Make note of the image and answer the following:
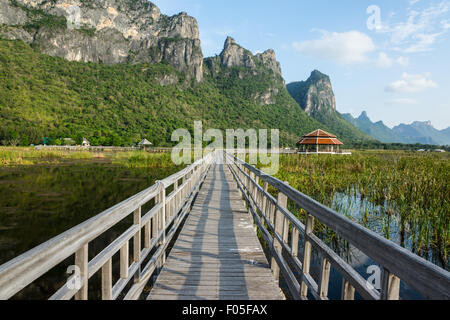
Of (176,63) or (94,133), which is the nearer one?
(94,133)

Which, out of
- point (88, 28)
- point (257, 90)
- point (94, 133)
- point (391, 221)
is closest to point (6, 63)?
point (94, 133)

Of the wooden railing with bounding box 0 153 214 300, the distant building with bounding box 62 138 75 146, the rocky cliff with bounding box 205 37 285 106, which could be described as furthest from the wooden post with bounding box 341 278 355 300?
the rocky cliff with bounding box 205 37 285 106

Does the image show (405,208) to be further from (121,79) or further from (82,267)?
(121,79)

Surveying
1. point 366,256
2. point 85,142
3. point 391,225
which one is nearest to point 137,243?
point 366,256

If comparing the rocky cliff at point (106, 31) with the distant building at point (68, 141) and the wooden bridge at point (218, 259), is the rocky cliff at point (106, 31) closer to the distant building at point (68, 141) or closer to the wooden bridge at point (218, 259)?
the distant building at point (68, 141)

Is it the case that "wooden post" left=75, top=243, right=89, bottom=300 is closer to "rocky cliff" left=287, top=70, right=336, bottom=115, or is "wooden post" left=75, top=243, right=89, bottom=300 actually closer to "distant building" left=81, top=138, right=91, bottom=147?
"distant building" left=81, top=138, right=91, bottom=147

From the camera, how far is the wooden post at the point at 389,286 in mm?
1205

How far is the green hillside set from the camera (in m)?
57.2

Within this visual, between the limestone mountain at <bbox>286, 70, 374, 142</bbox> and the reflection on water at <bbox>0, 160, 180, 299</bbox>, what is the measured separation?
12812 centimetres

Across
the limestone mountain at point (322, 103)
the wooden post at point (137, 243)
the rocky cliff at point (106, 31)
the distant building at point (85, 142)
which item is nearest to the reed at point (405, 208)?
the wooden post at point (137, 243)

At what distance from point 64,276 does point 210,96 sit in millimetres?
112181
